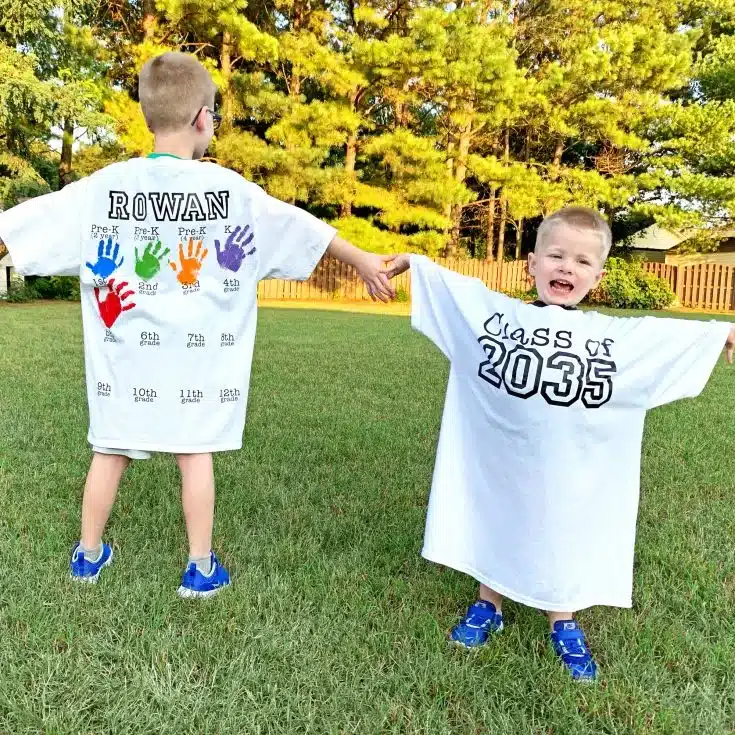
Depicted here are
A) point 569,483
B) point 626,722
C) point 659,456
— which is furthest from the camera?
point 659,456

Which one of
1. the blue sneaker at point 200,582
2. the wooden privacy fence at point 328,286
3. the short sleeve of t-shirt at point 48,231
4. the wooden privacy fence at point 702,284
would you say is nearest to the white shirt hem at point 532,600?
the blue sneaker at point 200,582

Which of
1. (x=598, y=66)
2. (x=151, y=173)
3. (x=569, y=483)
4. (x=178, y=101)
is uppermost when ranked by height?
(x=598, y=66)

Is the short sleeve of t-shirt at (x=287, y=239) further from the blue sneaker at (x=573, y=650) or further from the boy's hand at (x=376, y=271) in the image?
the blue sneaker at (x=573, y=650)

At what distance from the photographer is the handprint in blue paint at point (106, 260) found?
2.18m

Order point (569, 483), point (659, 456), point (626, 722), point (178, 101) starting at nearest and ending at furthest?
point (626, 722) → point (569, 483) → point (178, 101) → point (659, 456)

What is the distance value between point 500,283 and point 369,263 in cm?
2083

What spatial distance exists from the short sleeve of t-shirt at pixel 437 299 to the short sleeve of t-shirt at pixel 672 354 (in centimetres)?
49

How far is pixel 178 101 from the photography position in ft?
6.99

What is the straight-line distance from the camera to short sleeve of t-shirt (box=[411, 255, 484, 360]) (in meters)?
2.09

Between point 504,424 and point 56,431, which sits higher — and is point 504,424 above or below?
above

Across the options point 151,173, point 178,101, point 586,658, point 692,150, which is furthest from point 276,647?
point 692,150

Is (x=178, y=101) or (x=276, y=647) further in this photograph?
(x=178, y=101)

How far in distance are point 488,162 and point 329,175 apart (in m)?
4.53

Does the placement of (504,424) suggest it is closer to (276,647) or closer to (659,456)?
(276,647)
